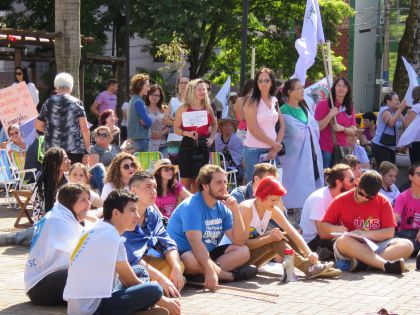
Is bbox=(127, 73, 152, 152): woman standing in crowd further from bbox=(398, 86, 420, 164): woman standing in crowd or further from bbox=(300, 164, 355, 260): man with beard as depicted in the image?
bbox=(398, 86, 420, 164): woman standing in crowd

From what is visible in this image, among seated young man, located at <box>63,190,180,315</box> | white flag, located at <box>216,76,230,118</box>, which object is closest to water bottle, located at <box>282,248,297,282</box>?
seated young man, located at <box>63,190,180,315</box>

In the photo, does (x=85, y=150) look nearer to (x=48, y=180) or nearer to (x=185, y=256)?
(x=48, y=180)

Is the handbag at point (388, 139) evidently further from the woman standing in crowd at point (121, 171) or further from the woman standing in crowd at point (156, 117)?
the woman standing in crowd at point (121, 171)

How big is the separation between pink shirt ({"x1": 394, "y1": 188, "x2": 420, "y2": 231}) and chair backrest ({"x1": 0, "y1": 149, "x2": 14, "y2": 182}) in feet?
19.7

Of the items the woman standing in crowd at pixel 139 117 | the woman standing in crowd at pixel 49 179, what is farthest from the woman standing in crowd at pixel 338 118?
the woman standing in crowd at pixel 49 179

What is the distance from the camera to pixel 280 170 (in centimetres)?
1143

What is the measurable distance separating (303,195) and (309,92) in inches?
108

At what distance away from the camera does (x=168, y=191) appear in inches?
380

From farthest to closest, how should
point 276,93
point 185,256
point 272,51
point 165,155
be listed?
1. point 272,51
2. point 165,155
3. point 276,93
4. point 185,256

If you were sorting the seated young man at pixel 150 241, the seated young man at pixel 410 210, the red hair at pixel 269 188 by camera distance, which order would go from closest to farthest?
the seated young man at pixel 150 241 → the red hair at pixel 269 188 → the seated young man at pixel 410 210

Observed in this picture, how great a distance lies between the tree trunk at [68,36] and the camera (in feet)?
47.1

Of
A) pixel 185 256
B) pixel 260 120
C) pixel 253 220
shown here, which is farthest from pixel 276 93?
pixel 185 256

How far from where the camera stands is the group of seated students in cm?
679

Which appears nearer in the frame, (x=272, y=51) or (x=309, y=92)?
(x=309, y=92)
